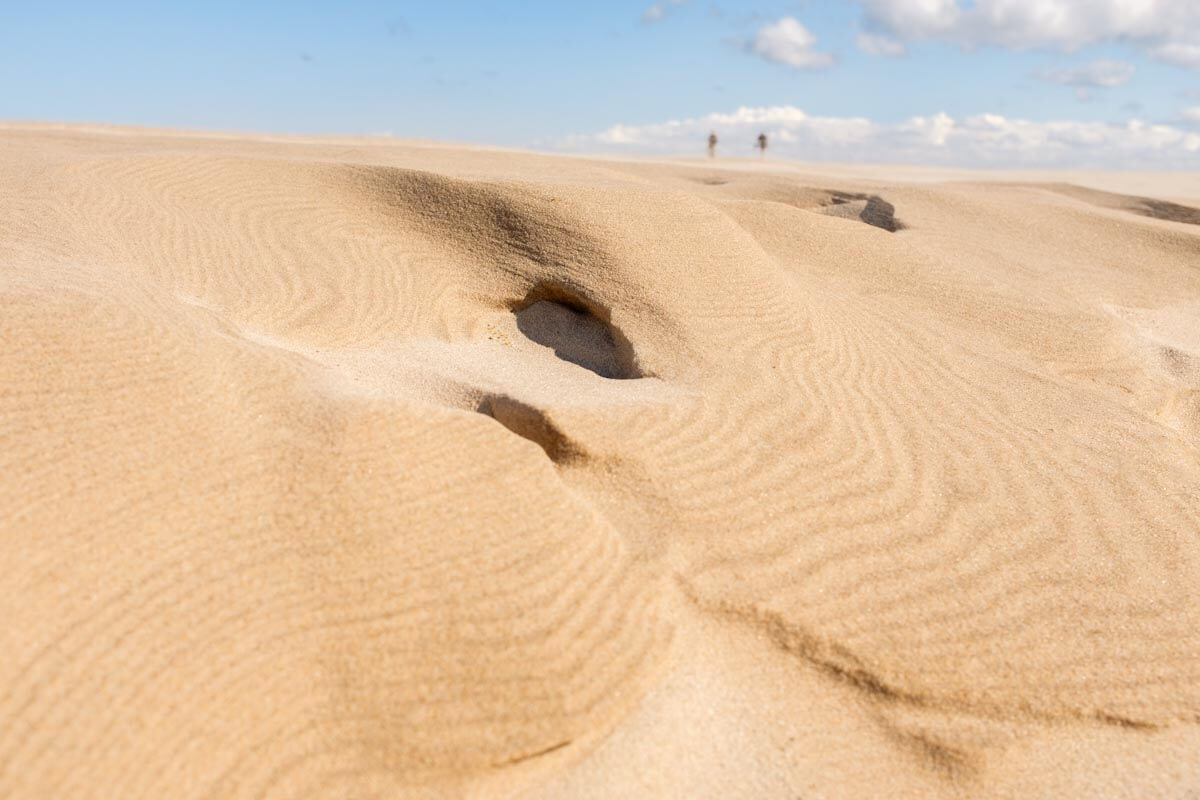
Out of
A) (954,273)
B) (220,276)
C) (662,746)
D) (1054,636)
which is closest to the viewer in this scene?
(662,746)

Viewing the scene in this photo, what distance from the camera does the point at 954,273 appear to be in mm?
9820

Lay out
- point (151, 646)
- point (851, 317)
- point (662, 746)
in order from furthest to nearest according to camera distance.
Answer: point (851, 317), point (662, 746), point (151, 646)

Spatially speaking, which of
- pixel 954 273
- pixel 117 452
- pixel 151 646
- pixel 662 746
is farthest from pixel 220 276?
pixel 954 273

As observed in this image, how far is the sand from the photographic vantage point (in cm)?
354

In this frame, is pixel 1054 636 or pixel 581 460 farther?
pixel 581 460

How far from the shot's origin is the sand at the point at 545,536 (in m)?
3.54

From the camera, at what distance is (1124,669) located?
14.2 feet

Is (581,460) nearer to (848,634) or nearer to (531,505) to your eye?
(531,505)

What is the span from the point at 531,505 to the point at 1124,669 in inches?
119

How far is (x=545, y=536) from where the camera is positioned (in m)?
4.36

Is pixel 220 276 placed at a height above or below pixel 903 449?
above

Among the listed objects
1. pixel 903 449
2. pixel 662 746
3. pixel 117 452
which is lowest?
pixel 662 746

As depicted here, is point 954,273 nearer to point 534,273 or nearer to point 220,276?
point 534,273

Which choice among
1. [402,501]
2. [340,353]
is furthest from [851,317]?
[402,501]
